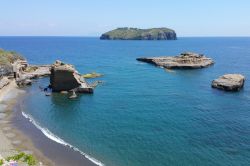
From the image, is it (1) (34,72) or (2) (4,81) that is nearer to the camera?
(2) (4,81)

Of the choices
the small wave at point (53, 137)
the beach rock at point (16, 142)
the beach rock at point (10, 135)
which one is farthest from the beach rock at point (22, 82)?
the beach rock at point (16, 142)

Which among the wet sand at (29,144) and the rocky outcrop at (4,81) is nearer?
the wet sand at (29,144)

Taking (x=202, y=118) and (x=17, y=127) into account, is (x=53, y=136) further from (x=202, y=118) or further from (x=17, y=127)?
(x=202, y=118)

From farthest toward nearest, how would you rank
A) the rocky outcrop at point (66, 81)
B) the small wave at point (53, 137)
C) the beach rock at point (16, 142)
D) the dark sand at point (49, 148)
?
1. the rocky outcrop at point (66, 81)
2. the beach rock at point (16, 142)
3. the small wave at point (53, 137)
4. the dark sand at point (49, 148)

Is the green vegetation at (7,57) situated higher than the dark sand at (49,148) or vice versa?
the green vegetation at (7,57)

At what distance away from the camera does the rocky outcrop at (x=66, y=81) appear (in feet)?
346

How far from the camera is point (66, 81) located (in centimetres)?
10631

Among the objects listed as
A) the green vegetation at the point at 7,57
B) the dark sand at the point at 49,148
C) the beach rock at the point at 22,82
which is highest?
the green vegetation at the point at 7,57

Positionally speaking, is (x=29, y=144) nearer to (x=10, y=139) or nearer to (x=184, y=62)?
(x=10, y=139)

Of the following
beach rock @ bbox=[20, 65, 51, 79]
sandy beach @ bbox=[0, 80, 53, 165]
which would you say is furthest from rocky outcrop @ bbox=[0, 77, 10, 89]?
sandy beach @ bbox=[0, 80, 53, 165]

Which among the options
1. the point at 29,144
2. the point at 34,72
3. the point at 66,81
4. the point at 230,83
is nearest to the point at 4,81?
the point at 66,81

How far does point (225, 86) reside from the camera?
108688 millimetres

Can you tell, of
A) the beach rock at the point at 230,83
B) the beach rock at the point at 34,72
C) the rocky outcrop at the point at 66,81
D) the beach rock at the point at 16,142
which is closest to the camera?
the beach rock at the point at 16,142

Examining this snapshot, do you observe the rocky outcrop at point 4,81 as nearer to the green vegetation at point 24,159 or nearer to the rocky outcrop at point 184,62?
the green vegetation at point 24,159
